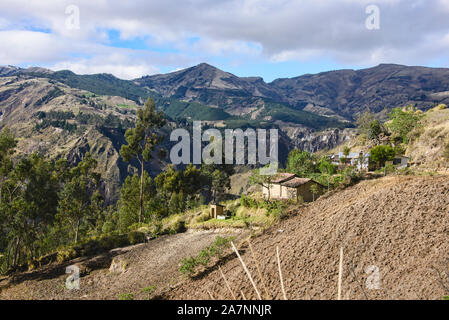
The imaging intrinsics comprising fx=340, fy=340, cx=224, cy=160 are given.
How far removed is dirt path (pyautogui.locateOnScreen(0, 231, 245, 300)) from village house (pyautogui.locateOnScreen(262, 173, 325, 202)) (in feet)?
16.9

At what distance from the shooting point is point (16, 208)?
22906mm

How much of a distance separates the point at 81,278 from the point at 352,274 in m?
14.4

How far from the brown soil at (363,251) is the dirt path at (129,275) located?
3044mm

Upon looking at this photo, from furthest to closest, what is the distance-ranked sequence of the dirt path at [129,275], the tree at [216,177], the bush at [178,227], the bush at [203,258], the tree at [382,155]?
the tree at [216,177], the tree at [382,155], the bush at [178,227], the dirt path at [129,275], the bush at [203,258]

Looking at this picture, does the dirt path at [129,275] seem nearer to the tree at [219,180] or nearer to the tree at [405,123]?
the tree at [219,180]

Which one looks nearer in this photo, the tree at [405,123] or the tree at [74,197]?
the tree at [74,197]

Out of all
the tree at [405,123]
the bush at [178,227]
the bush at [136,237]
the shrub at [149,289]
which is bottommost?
the bush at [136,237]

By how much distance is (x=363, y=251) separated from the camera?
9.49m

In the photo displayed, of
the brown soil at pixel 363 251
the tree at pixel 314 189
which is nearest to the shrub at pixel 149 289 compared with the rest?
the brown soil at pixel 363 251

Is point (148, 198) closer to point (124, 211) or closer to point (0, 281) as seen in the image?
point (124, 211)

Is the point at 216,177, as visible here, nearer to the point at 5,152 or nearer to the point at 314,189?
the point at 314,189

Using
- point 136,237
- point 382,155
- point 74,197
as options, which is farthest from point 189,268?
point 74,197

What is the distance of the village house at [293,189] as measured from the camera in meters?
21.0
